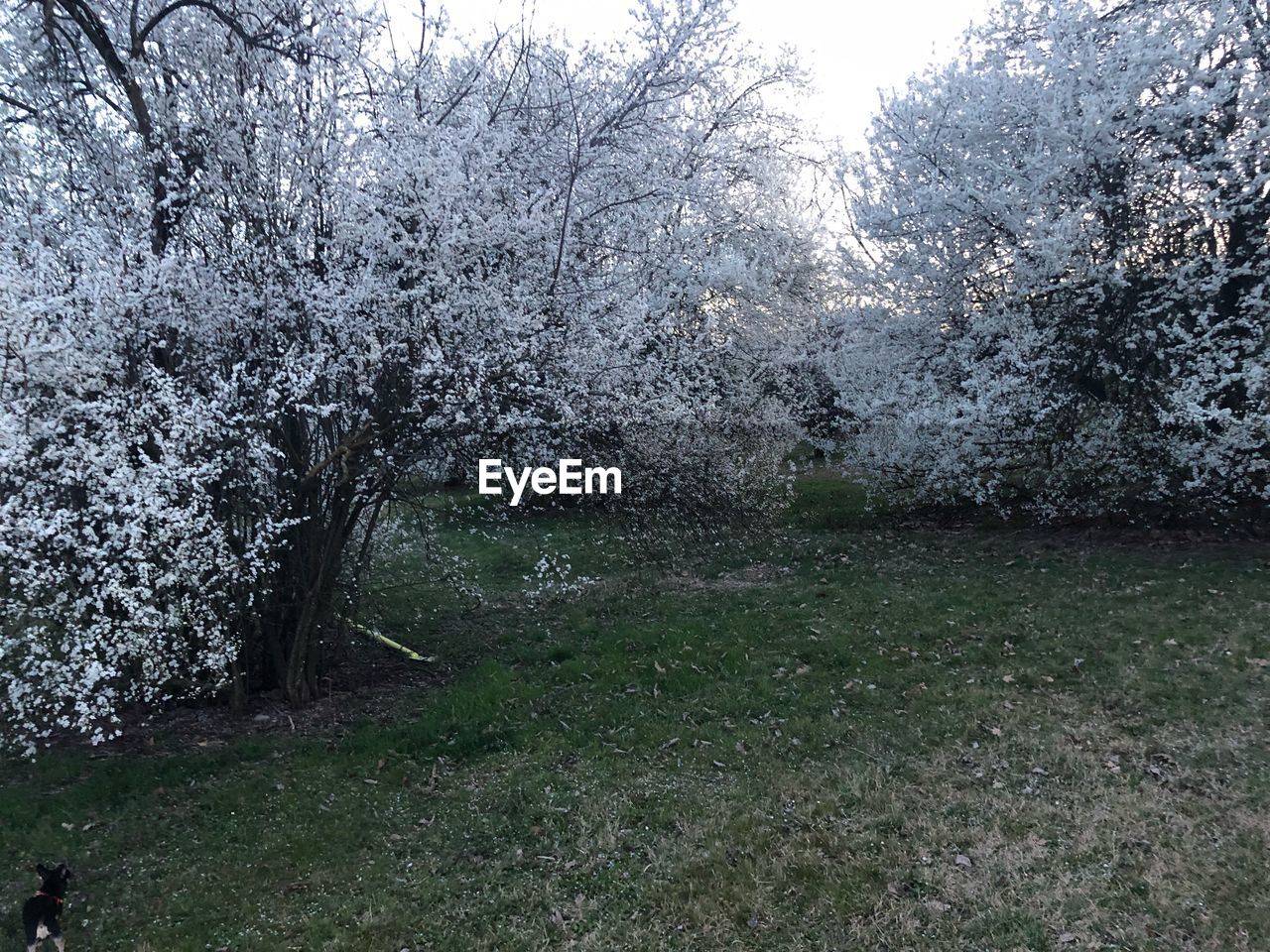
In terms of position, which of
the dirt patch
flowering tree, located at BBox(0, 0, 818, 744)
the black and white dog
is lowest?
the black and white dog

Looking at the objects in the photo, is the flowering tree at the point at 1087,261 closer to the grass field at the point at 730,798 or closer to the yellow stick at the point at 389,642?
the grass field at the point at 730,798

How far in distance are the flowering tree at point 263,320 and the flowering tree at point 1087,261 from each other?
13.6ft

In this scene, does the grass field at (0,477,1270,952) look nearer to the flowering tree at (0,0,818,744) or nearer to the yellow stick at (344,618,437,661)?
the yellow stick at (344,618,437,661)

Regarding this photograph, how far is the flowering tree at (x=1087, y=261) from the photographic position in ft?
27.6

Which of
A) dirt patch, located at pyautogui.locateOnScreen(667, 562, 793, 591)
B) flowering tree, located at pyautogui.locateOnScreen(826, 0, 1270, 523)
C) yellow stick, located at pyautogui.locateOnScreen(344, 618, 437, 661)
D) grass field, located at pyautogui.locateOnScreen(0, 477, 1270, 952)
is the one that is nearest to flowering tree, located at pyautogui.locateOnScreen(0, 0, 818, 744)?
yellow stick, located at pyautogui.locateOnScreen(344, 618, 437, 661)

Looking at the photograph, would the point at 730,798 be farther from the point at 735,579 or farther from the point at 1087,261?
the point at 1087,261

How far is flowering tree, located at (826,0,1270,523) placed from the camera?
840 cm

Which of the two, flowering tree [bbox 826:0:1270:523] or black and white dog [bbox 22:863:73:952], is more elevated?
flowering tree [bbox 826:0:1270:523]

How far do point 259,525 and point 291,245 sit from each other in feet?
5.79

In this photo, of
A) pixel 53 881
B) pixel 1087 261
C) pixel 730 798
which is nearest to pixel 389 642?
pixel 730 798

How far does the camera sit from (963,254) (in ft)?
Answer: 33.7

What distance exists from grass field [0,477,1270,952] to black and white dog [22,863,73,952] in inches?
10.9

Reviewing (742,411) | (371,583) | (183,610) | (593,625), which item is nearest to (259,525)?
(183,610)

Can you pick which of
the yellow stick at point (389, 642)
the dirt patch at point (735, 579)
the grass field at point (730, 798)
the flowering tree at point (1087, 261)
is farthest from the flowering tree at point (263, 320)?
the flowering tree at point (1087, 261)
